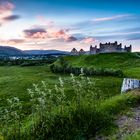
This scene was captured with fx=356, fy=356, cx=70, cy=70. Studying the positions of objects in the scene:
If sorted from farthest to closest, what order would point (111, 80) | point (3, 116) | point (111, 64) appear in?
point (111, 64) < point (111, 80) < point (3, 116)

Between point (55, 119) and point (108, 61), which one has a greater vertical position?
point (55, 119)

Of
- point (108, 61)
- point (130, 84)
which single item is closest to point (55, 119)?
point (130, 84)

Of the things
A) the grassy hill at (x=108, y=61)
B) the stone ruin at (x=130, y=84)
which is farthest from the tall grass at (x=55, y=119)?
the grassy hill at (x=108, y=61)

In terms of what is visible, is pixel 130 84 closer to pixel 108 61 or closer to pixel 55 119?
pixel 55 119

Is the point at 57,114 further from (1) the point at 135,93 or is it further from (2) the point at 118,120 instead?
(1) the point at 135,93

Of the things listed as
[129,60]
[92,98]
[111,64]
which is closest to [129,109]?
[92,98]

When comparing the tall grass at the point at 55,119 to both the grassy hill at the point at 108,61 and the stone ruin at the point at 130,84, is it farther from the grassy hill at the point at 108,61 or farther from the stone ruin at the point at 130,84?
the grassy hill at the point at 108,61

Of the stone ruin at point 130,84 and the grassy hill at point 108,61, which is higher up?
the stone ruin at point 130,84

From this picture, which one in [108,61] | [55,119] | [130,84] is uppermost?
[130,84]

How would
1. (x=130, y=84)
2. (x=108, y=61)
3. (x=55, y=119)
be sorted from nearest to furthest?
1. (x=55, y=119)
2. (x=130, y=84)
3. (x=108, y=61)

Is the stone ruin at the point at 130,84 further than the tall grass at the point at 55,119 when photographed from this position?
Yes

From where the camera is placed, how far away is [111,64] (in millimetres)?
112000

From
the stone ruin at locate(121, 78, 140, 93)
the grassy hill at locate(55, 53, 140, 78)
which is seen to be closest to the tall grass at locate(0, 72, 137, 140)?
the stone ruin at locate(121, 78, 140, 93)

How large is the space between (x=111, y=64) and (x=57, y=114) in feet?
325
